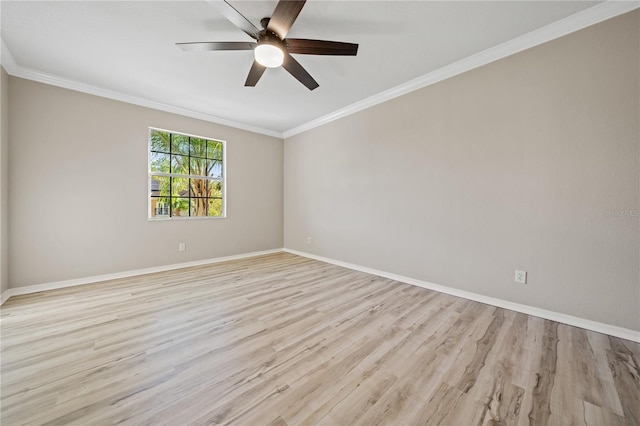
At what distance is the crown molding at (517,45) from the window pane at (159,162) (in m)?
3.23

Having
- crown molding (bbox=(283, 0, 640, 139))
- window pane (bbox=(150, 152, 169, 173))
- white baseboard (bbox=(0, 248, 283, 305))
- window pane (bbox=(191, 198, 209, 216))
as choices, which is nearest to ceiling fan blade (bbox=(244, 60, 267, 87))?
crown molding (bbox=(283, 0, 640, 139))

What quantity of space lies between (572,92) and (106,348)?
14.0 feet

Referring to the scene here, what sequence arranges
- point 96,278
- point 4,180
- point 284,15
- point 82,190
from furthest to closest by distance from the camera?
point 96,278 < point 82,190 < point 4,180 < point 284,15

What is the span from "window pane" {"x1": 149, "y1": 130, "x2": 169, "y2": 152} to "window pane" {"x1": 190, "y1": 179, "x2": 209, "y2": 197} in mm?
644

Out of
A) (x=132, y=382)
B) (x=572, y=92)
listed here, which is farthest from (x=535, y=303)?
(x=132, y=382)

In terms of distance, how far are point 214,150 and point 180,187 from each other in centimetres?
90

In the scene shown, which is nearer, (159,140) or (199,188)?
(159,140)

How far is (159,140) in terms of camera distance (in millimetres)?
3643

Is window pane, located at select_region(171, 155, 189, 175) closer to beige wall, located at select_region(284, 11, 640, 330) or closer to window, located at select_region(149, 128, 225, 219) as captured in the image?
window, located at select_region(149, 128, 225, 219)

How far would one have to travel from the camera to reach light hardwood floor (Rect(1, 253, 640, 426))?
1142 millimetres

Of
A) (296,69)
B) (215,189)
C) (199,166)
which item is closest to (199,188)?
(215,189)

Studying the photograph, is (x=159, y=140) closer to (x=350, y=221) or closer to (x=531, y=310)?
(x=350, y=221)

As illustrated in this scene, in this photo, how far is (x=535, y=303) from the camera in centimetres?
214

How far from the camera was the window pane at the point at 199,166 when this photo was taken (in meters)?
3.98
